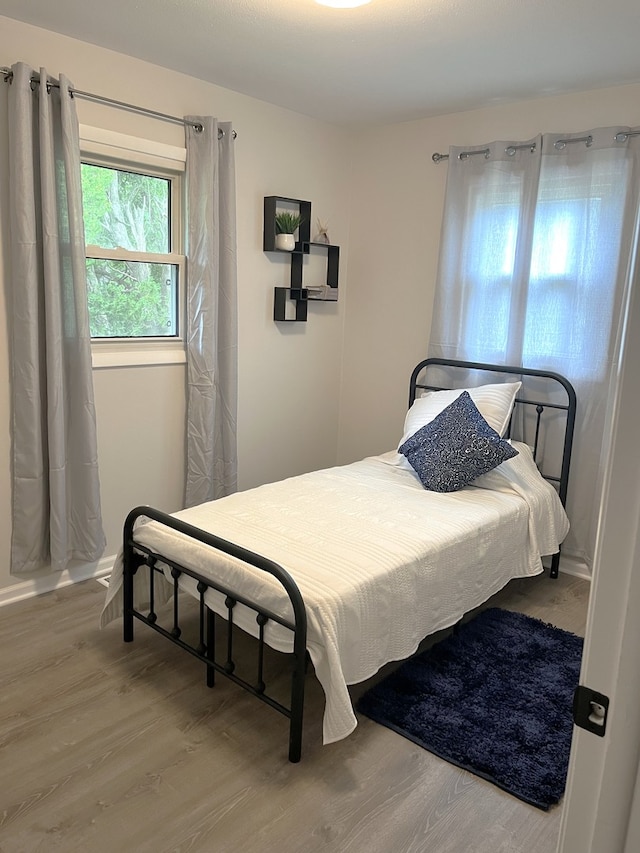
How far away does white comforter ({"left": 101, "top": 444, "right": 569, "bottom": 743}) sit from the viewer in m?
2.20

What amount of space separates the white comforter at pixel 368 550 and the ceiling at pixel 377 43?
190cm

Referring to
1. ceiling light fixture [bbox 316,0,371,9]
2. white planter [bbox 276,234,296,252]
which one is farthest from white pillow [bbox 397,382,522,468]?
ceiling light fixture [bbox 316,0,371,9]

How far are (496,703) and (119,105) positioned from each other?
3.14 meters

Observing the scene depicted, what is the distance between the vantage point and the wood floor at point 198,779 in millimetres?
1875

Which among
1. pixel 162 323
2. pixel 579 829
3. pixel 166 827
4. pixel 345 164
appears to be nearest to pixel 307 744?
pixel 166 827

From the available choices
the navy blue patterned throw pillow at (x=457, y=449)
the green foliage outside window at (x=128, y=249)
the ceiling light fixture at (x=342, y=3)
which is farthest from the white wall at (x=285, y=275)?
the ceiling light fixture at (x=342, y=3)

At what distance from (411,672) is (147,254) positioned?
2392 millimetres

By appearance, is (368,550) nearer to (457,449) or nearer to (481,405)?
(457,449)

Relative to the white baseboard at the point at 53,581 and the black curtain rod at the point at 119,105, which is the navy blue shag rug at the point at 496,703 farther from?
the black curtain rod at the point at 119,105

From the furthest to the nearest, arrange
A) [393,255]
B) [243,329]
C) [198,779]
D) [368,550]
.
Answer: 1. [393,255]
2. [243,329]
3. [368,550]
4. [198,779]

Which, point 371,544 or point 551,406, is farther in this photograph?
point 551,406

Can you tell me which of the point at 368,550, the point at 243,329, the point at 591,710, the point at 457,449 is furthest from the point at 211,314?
the point at 591,710

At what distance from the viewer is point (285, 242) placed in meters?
3.99

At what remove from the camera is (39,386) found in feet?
9.93
